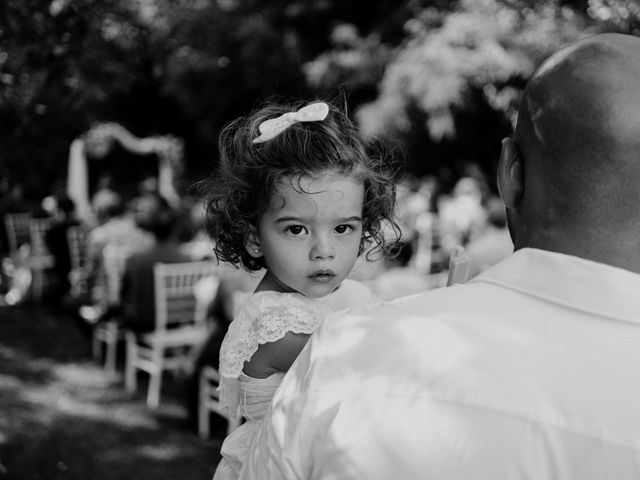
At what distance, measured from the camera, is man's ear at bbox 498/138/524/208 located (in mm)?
1282

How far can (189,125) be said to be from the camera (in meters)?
16.9

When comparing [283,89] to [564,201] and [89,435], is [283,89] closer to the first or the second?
[89,435]

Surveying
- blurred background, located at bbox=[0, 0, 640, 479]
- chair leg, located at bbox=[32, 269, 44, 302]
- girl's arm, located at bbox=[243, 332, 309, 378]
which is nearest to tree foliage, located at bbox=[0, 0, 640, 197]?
blurred background, located at bbox=[0, 0, 640, 479]

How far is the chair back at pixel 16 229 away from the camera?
1130cm

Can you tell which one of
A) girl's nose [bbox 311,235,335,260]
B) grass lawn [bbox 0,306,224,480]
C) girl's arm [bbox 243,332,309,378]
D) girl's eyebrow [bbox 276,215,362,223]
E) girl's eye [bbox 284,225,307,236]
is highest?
girl's eyebrow [bbox 276,215,362,223]

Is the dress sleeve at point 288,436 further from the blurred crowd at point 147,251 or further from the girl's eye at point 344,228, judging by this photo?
the blurred crowd at point 147,251

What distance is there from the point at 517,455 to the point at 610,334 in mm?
223

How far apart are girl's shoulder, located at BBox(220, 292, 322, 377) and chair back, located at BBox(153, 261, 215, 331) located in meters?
4.65

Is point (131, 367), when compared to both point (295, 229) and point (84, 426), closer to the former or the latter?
point (84, 426)

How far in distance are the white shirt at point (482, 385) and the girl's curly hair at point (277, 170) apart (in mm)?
729

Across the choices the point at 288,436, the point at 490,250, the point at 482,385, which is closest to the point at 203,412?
the point at 490,250

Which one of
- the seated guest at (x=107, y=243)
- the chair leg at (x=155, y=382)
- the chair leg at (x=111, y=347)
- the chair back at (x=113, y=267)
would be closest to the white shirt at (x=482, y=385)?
the chair leg at (x=155, y=382)

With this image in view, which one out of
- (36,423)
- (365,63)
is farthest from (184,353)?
(365,63)

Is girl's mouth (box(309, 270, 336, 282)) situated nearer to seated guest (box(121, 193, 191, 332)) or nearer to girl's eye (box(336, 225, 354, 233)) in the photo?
girl's eye (box(336, 225, 354, 233))
